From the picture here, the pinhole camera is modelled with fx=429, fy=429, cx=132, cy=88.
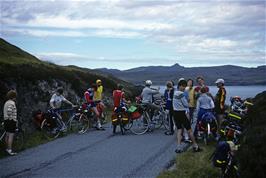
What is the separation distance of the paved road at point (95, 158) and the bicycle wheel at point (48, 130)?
2.30 feet

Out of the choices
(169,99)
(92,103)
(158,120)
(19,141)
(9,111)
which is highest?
(169,99)

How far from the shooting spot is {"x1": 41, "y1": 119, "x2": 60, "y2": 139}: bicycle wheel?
1703cm

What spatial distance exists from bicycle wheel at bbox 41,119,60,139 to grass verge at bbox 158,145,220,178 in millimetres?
6183

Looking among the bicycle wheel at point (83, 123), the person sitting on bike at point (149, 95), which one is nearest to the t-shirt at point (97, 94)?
the bicycle wheel at point (83, 123)

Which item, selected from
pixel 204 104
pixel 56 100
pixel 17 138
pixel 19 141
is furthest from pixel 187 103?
pixel 17 138

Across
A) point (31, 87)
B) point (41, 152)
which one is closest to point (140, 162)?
point (41, 152)

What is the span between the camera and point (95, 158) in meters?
12.5

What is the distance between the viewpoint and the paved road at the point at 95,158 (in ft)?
35.3

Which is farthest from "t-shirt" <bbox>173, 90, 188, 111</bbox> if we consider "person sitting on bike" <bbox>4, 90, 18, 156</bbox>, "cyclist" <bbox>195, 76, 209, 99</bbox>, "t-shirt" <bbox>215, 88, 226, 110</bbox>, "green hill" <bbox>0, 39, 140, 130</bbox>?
"green hill" <bbox>0, 39, 140, 130</bbox>

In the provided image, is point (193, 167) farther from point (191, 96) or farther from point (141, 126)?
point (141, 126)

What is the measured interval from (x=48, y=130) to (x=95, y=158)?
17.4 ft

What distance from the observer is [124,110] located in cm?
1784

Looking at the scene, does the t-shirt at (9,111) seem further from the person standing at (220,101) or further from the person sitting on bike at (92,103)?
the person standing at (220,101)

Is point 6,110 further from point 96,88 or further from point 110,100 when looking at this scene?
point 110,100
